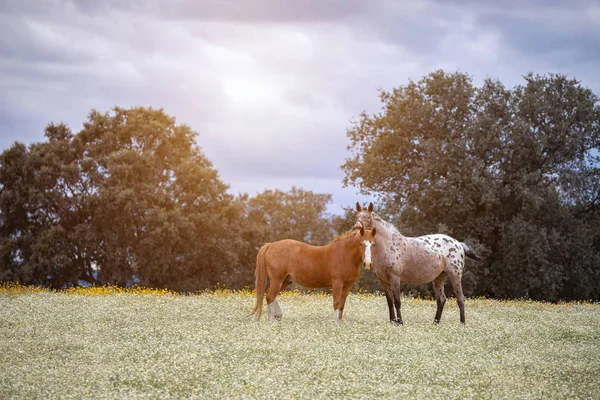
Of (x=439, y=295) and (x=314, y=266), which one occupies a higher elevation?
(x=314, y=266)

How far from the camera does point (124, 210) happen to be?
4003 centimetres

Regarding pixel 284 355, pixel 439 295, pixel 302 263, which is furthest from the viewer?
pixel 439 295

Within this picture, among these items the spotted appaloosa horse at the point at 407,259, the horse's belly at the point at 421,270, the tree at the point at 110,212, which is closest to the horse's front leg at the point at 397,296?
the spotted appaloosa horse at the point at 407,259

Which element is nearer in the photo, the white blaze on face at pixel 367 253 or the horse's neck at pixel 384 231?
the white blaze on face at pixel 367 253

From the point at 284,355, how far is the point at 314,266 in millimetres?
4523

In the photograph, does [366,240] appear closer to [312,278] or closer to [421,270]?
[312,278]

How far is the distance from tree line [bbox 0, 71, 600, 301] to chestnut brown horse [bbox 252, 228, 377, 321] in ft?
49.9

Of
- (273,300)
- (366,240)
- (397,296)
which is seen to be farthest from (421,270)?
(273,300)

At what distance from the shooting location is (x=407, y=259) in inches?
643

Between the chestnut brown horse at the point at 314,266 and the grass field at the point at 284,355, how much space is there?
2.44ft

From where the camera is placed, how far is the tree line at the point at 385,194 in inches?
1232

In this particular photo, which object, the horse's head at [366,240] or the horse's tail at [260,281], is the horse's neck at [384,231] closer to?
the horse's head at [366,240]

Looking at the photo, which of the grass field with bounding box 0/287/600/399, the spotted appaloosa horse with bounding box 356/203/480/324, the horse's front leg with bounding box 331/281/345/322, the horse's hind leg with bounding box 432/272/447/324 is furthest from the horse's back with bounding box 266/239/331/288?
the horse's hind leg with bounding box 432/272/447/324

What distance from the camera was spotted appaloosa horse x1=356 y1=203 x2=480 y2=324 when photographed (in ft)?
52.2
